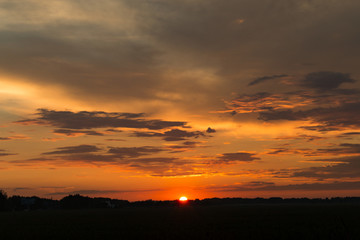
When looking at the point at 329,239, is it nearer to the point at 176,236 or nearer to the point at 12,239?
the point at 176,236

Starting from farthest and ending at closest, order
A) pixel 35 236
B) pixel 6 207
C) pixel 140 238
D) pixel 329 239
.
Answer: pixel 6 207 < pixel 35 236 < pixel 140 238 < pixel 329 239

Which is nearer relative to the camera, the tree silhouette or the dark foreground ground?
Answer: the dark foreground ground

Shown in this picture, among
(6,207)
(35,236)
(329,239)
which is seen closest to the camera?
(329,239)

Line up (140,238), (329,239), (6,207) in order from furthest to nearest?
(6,207), (140,238), (329,239)

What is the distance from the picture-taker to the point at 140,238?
41.9m

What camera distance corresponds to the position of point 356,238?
39.4 m

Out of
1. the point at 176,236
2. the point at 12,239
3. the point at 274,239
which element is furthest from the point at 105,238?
the point at 274,239

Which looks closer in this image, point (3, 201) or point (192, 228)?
point (192, 228)

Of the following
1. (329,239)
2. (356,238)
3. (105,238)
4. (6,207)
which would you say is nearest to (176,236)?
(105,238)

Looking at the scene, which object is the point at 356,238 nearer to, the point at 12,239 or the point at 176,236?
the point at 176,236

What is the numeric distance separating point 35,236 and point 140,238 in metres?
14.1

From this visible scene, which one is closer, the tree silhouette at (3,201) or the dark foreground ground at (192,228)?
the dark foreground ground at (192,228)

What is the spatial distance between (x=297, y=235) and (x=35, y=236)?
29.6 metres

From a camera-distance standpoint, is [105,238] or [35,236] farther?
[35,236]
